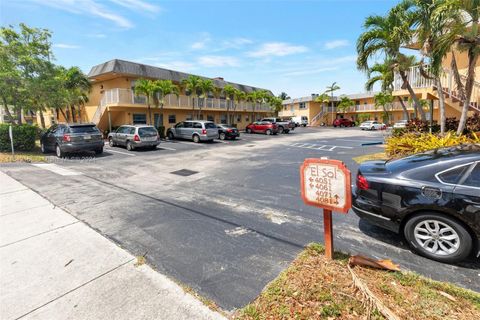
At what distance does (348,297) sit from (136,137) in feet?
47.8

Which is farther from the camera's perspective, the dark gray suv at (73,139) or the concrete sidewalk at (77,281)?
the dark gray suv at (73,139)

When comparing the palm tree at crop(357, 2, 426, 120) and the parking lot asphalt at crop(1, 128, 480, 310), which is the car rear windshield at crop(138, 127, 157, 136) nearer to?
the parking lot asphalt at crop(1, 128, 480, 310)

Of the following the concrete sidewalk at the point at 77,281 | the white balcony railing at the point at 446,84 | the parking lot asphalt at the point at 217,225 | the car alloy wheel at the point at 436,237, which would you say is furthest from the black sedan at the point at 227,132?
the car alloy wheel at the point at 436,237

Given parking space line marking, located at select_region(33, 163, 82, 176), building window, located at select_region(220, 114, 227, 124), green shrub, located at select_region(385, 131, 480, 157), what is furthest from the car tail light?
building window, located at select_region(220, 114, 227, 124)

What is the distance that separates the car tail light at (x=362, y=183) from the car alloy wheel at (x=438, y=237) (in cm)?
72

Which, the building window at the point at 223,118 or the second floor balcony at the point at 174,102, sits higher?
the second floor balcony at the point at 174,102

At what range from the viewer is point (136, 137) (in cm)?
1484

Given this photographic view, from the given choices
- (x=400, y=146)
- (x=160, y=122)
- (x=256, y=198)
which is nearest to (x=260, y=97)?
(x=160, y=122)

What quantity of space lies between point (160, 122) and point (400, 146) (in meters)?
20.6

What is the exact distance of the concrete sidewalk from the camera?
250cm

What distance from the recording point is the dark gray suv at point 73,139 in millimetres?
12133

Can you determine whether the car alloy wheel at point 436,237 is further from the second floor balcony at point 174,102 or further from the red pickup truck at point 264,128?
the red pickup truck at point 264,128

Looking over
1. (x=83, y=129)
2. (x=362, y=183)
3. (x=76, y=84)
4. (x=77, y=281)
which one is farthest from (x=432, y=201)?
(x=76, y=84)

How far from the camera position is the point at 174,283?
2920 mm
